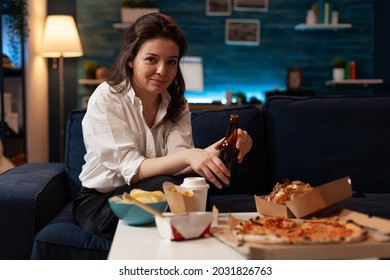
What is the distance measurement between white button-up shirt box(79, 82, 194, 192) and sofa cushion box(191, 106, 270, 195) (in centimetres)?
39

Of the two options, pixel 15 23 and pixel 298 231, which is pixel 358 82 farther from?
pixel 298 231

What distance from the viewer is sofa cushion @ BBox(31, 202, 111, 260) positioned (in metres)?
2.02

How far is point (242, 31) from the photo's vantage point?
20.7 feet

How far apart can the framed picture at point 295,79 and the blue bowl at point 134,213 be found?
487 centimetres

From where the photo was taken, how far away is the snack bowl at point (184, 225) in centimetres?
130

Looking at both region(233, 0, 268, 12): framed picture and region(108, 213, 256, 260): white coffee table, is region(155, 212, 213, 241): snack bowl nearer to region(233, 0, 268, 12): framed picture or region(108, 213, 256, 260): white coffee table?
region(108, 213, 256, 260): white coffee table

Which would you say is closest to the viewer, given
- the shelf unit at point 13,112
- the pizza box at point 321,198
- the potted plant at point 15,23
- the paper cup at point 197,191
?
the pizza box at point 321,198

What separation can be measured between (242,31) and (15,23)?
8.38ft

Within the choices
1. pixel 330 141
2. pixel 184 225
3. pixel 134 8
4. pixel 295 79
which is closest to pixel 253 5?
pixel 295 79

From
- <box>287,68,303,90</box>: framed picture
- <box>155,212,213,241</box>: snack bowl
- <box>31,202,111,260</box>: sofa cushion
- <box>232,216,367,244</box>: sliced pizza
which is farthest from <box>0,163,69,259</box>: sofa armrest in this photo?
<box>287,68,303,90</box>: framed picture

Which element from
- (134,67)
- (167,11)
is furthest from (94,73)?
(134,67)

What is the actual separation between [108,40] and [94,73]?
403 mm

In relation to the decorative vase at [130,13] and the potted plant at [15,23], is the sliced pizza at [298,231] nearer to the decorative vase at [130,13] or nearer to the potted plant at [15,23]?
the potted plant at [15,23]

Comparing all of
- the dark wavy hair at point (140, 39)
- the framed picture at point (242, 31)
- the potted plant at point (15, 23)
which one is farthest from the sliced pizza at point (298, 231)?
the framed picture at point (242, 31)
